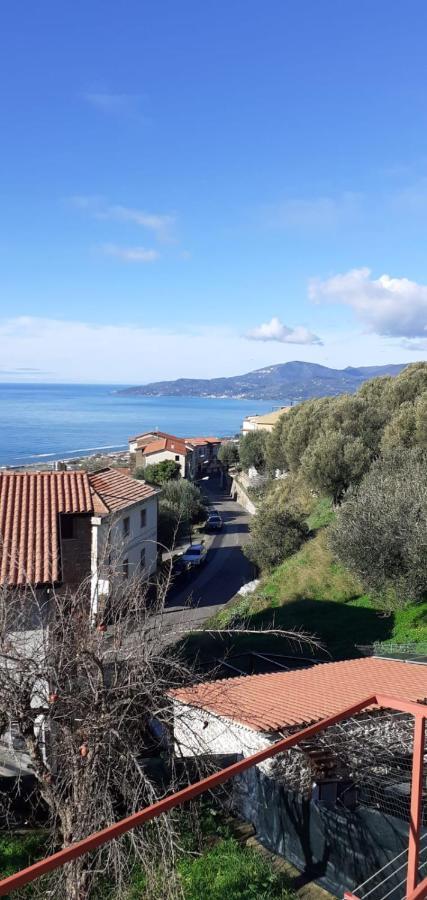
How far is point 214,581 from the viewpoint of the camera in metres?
31.5

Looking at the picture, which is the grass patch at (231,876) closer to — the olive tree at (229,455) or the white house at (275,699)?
the white house at (275,699)

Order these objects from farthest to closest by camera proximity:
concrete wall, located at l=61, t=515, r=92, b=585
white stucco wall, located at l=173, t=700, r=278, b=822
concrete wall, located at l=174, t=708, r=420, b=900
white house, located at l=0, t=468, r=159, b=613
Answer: concrete wall, located at l=61, t=515, r=92, b=585 < white house, located at l=0, t=468, r=159, b=613 < white stucco wall, located at l=173, t=700, r=278, b=822 < concrete wall, located at l=174, t=708, r=420, b=900

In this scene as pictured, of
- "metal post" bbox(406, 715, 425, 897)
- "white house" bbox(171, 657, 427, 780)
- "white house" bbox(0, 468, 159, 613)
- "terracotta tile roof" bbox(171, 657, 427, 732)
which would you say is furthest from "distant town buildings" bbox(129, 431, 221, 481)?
"metal post" bbox(406, 715, 425, 897)

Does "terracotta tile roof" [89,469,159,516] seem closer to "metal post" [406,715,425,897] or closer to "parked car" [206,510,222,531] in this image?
"parked car" [206,510,222,531]

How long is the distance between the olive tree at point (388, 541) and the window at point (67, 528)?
9927mm

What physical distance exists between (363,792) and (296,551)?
67.3 ft

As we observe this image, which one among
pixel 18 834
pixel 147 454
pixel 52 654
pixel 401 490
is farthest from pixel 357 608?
pixel 147 454

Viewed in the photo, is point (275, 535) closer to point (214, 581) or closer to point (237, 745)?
point (214, 581)

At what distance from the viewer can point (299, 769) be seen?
885cm

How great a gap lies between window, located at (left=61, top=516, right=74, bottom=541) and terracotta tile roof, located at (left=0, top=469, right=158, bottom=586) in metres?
0.15

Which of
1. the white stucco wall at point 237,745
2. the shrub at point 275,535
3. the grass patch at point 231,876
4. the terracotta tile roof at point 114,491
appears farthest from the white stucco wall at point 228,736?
the shrub at point 275,535

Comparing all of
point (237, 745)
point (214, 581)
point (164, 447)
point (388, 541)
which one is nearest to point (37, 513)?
point (237, 745)

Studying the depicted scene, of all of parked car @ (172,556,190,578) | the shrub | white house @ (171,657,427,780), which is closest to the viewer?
white house @ (171,657,427,780)

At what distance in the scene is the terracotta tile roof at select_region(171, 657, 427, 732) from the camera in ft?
30.0
